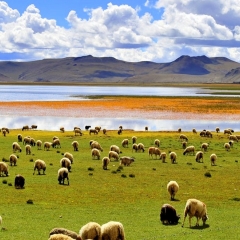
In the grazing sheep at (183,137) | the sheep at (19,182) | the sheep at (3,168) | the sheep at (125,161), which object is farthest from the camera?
the grazing sheep at (183,137)

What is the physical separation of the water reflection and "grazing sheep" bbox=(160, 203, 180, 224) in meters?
41.0

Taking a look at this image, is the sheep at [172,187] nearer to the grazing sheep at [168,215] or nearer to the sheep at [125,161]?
the grazing sheep at [168,215]

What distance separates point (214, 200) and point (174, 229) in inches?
233

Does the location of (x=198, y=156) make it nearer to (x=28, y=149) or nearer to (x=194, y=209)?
(x=28, y=149)

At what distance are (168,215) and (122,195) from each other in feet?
18.1

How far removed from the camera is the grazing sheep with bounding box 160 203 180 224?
1734 centimetres

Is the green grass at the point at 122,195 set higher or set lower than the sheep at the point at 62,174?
lower

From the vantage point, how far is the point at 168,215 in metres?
17.4

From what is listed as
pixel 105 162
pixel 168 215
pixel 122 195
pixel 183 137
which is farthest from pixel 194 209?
pixel 183 137

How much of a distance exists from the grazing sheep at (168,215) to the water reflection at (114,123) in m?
41.0

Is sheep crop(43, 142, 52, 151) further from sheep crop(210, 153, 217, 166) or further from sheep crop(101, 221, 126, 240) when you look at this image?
sheep crop(101, 221, 126, 240)

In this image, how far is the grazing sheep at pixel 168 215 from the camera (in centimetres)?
1734

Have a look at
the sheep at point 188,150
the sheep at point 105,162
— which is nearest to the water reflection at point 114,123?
the sheep at point 188,150

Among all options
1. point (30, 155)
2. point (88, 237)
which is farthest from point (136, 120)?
point (88, 237)
